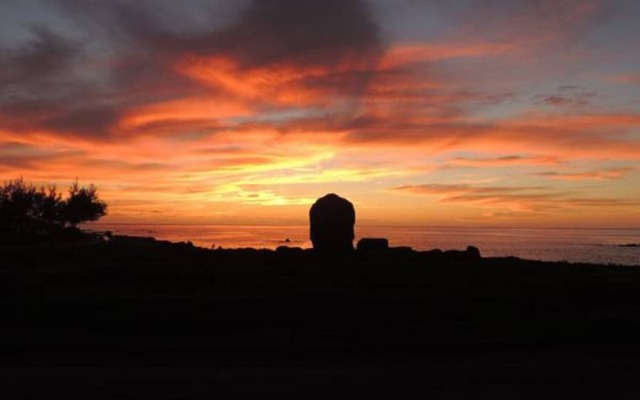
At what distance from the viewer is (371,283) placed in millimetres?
20625

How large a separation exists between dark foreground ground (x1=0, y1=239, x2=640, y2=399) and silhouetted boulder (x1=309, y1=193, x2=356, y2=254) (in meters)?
13.0

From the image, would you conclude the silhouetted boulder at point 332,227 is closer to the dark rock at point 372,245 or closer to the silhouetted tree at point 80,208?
the dark rock at point 372,245

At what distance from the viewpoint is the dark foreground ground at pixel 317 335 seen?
9883 millimetres

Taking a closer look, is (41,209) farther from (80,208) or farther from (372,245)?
(372,245)

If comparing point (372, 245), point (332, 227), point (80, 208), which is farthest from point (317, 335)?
point (80, 208)

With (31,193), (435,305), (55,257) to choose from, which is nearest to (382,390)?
(435,305)

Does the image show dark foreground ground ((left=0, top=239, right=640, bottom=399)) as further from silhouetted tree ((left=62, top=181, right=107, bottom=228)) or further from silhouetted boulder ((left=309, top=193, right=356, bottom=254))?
silhouetted tree ((left=62, top=181, right=107, bottom=228))

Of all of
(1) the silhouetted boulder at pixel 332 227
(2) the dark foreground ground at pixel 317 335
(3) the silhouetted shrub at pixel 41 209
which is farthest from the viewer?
(3) the silhouetted shrub at pixel 41 209

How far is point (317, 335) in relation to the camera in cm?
1320

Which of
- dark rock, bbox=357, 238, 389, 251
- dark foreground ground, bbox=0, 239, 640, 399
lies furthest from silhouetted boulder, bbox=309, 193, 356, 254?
dark foreground ground, bbox=0, 239, 640, 399

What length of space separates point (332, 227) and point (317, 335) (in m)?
22.1

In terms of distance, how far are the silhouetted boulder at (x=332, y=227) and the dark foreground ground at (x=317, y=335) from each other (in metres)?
13.0

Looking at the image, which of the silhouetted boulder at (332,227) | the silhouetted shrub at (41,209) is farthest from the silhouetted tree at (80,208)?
the silhouetted boulder at (332,227)

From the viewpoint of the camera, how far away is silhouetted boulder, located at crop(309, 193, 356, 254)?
116ft
